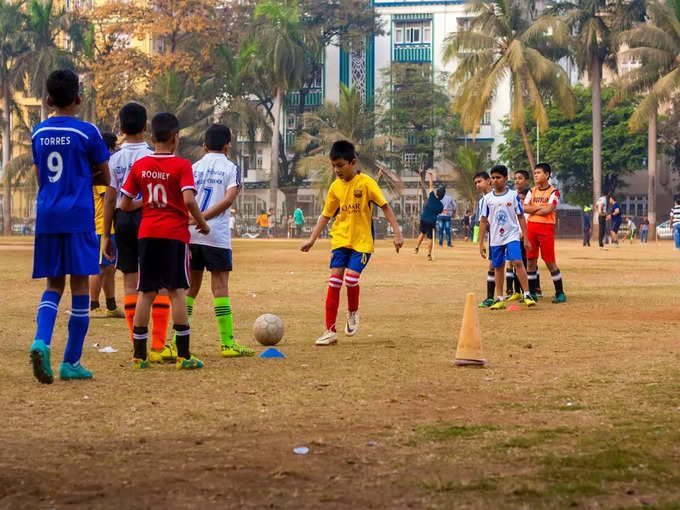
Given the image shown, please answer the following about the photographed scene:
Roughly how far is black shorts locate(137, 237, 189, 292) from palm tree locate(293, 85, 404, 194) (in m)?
50.8

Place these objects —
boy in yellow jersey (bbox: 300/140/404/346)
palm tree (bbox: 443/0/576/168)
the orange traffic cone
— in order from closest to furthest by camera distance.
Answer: the orange traffic cone
boy in yellow jersey (bbox: 300/140/404/346)
palm tree (bbox: 443/0/576/168)

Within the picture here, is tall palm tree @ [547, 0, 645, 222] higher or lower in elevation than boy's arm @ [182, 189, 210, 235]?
higher

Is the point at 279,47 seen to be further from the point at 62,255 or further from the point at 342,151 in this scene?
the point at 62,255

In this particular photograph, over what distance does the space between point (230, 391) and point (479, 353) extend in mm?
2007

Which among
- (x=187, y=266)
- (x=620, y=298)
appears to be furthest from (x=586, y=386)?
(x=620, y=298)

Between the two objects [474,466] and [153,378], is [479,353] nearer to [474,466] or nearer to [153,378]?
[153,378]

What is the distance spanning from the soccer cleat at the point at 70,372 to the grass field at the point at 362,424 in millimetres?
102

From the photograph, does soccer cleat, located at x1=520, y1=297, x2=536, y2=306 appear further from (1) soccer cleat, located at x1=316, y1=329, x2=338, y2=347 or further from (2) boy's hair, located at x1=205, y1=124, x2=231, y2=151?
(2) boy's hair, located at x1=205, y1=124, x2=231, y2=151

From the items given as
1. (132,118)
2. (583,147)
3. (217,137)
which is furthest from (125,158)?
(583,147)

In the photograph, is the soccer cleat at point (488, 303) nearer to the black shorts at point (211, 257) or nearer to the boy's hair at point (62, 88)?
the black shorts at point (211, 257)

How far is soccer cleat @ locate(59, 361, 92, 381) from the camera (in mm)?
6656

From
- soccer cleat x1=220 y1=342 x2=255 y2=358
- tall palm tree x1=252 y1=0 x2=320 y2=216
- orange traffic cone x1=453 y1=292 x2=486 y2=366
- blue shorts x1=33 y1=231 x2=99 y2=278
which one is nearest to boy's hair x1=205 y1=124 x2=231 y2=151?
soccer cleat x1=220 y1=342 x2=255 y2=358

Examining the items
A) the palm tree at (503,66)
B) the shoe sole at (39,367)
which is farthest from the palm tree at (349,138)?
the shoe sole at (39,367)

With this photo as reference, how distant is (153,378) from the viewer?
677 cm
